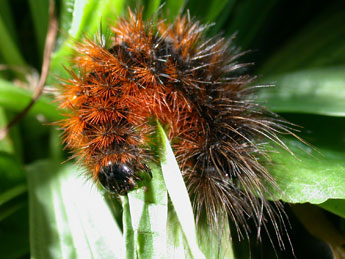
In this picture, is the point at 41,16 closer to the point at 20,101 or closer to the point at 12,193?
the point at 20,101

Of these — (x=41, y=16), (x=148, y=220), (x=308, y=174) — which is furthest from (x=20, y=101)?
(x=308, y=174)

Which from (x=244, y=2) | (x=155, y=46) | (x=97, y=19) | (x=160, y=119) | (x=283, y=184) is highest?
(x=244, y=2)

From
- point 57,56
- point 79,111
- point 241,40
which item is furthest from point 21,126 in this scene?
point 241,40

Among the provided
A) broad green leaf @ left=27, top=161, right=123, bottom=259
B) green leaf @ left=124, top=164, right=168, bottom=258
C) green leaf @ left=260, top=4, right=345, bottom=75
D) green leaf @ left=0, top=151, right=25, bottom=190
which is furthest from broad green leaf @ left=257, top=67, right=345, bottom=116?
green leaf @ left=0, top=151, right=25, bottom=190

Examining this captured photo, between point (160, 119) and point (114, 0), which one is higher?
point (114, 0)

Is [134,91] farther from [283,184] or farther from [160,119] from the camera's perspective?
[283,184]

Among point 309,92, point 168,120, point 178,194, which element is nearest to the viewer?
point 178,194

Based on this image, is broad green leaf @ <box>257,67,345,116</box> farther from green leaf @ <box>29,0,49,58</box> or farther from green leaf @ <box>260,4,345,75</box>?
green leaf @ <box>29,0,49,58</box>
